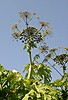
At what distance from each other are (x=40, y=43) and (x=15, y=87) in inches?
118

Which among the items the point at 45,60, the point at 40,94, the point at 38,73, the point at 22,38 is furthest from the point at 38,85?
the point at 45,60

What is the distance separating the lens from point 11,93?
17.0ft

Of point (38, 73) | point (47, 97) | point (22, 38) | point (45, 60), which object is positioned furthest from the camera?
point (45, 60)

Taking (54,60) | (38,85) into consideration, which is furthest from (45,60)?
(38,85)

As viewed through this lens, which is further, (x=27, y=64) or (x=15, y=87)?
(x=27, y=64)

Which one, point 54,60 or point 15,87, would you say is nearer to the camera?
point 15,87

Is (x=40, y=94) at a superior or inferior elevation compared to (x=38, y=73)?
inferior

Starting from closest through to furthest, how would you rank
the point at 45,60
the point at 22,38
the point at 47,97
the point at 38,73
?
the point at 47,97 → the point at 38,73 → the point at 22,38 → the point at 45,60

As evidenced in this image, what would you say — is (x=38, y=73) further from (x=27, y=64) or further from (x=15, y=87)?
(x=15, y=87)

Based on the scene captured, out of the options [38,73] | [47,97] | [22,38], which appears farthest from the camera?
[22,38]

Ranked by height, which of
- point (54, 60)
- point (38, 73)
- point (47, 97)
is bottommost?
point (47, 97)

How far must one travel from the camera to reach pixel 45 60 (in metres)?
8.98

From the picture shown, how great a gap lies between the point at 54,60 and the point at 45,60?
333 millimetres

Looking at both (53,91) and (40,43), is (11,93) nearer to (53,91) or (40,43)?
(53,91)
